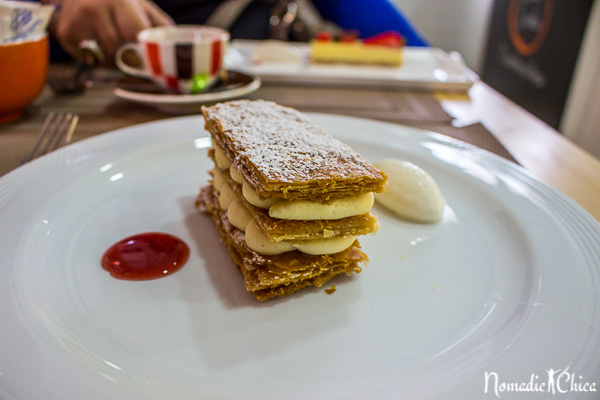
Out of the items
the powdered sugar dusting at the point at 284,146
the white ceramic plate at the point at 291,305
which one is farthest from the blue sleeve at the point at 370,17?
the powdered sugar dusting at the point at 284,146

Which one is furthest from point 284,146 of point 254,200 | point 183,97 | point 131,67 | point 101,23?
point 101,23

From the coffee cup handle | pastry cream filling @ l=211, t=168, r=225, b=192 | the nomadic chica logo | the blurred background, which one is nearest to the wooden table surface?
the coffee cup handle

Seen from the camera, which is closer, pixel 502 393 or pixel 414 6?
pixel 502 393

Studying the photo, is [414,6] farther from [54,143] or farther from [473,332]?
[473,332]

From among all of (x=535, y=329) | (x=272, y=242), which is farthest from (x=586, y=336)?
(x=272, y=242)

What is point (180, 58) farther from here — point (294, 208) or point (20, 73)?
point (294, 208)

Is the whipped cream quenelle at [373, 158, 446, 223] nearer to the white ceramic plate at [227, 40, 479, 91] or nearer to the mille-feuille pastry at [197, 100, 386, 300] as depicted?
the mille-feuille pastry at [197, 100, 386, 300]
